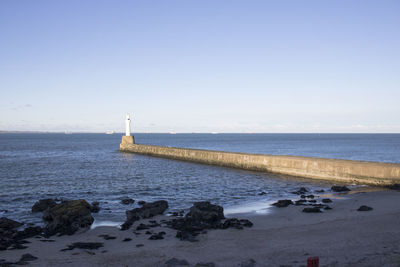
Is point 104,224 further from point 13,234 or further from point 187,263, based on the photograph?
point 187,263

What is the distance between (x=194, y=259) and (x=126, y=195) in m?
10.6

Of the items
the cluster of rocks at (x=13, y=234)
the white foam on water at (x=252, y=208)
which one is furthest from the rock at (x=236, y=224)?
the cluster of rocks at (x=13, y=234)

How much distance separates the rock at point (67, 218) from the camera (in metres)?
10.4

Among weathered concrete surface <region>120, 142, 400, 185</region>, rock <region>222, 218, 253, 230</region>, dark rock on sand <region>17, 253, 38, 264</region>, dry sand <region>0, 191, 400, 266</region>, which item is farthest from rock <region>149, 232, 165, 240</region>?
weathered concrete surface <region>120, 142, 400, 185</region>

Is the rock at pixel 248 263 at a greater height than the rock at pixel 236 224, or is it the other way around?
the rock at pixel 248 263

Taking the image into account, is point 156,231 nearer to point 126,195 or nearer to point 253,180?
point 126,195

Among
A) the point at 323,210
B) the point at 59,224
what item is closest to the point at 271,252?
the point at 323,210

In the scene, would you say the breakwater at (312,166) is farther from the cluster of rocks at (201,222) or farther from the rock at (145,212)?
the rock at (145,212)

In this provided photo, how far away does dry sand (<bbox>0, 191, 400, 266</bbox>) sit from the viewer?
23.9 feet

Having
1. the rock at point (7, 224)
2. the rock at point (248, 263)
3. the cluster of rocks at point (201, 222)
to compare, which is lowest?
the rock at point (7, 224)

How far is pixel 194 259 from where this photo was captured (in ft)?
24.8

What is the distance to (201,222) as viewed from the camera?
10.8 meters

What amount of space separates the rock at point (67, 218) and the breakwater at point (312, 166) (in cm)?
1490

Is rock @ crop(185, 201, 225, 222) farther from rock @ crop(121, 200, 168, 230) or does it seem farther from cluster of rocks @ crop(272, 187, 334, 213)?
cluster of rocks @ crop(272, 187, 334, 213)
